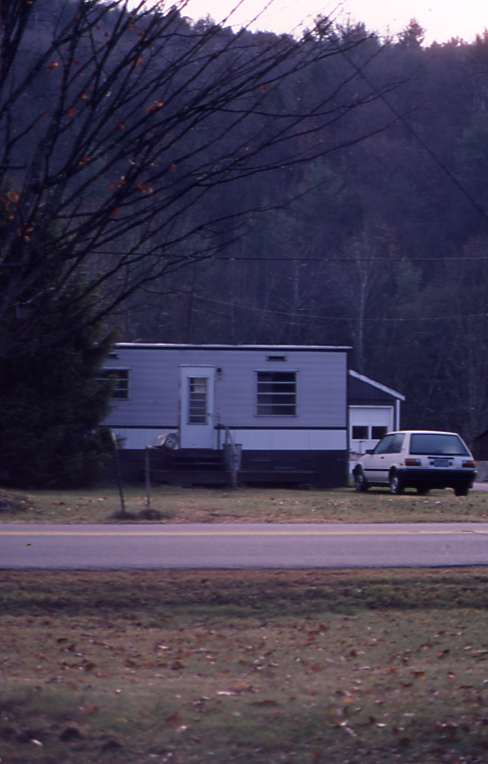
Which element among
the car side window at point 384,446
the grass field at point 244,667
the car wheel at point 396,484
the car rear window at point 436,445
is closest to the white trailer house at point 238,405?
the car side window at point 384,446

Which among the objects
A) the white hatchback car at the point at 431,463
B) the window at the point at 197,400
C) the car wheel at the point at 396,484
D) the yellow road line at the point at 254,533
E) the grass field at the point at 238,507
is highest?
the window at the point at 197,400

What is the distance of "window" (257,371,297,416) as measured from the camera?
23453mm

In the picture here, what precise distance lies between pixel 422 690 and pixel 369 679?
42 cm

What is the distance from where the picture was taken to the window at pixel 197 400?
76.2 ft

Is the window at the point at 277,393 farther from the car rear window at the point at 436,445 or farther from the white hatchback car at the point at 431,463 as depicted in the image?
the car rear window at the point at 436,445

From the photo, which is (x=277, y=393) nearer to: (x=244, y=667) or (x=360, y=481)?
(x=360, y=481)

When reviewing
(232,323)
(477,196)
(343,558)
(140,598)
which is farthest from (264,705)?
(232,323)

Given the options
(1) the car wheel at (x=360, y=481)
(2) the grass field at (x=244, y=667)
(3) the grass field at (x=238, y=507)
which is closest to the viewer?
(2) the grass field at (x=244, y=667)

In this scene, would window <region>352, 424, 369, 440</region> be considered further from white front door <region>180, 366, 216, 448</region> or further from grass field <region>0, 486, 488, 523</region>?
grass field <region>0, 486, 488, 523</region>

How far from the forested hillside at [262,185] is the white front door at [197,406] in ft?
8.31

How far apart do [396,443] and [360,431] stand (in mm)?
21017

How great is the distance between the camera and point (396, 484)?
1980cm

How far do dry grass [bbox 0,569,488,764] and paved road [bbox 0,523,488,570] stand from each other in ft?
2.23

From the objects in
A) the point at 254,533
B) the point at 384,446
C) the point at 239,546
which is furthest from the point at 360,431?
the point at 239,546
